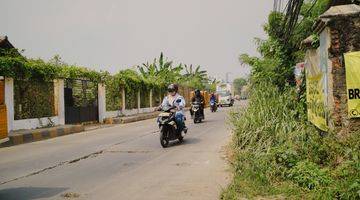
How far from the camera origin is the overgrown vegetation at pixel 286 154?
230 inches

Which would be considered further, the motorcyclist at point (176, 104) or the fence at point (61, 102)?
the fence at point (61, 102)

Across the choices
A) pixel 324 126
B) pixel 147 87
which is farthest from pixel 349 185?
pixel 147 87

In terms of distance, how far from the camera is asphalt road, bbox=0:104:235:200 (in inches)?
261

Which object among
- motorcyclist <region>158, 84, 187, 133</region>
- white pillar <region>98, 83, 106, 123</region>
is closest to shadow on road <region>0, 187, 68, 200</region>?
→ motorcyclist <region>158, 84, 187, 133</region>

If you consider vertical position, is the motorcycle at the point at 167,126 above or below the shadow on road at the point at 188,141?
above

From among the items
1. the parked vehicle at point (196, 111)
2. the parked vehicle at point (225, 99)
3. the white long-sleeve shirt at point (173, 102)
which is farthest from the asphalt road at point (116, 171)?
the parked vehicle at point (225, 99)

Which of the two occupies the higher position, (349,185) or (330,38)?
(330,38)

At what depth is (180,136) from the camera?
508 inches

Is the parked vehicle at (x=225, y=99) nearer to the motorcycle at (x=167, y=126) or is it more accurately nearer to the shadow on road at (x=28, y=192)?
the motorcycle at (x=167, y=126)

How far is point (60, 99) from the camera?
21.4 metres

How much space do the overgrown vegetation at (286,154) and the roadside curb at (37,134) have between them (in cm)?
823

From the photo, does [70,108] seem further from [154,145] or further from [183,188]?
[183,188]

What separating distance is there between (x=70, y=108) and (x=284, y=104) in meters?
14.8

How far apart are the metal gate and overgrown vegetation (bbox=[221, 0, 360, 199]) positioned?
13058 millimetres
